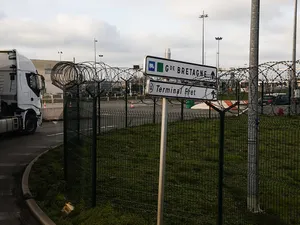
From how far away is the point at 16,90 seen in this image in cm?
1619

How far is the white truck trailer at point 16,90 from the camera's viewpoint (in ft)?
52.8

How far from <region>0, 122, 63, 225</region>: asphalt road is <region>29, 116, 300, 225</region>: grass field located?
0.37 m

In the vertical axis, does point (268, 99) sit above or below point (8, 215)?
above

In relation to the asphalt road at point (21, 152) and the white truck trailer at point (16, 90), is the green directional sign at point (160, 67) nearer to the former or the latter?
the asphalt road at point (21, 152)

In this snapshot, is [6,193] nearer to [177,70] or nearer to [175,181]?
[175,181]

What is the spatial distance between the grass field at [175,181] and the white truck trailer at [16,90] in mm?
5404

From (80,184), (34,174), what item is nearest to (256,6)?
(80,184)

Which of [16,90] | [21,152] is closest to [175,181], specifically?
[21,152]

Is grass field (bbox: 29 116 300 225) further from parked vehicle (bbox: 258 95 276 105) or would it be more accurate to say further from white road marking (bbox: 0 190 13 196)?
parked vehicle (bbox: 258 95 276 105)

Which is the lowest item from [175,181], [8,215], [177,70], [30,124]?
[8,215]

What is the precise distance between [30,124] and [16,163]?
274 inches

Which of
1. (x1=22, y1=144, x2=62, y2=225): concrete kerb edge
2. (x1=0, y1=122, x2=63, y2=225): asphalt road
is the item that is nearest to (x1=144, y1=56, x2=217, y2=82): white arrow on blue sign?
(x1=22, y1=144, x2=62, y2=225): concrete kerb edge

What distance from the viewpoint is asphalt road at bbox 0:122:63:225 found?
6.29 metres

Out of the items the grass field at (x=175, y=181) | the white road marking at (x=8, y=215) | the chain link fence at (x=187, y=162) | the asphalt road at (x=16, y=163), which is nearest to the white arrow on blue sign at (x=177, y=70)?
the chain link fence at (x=187, y=162)
